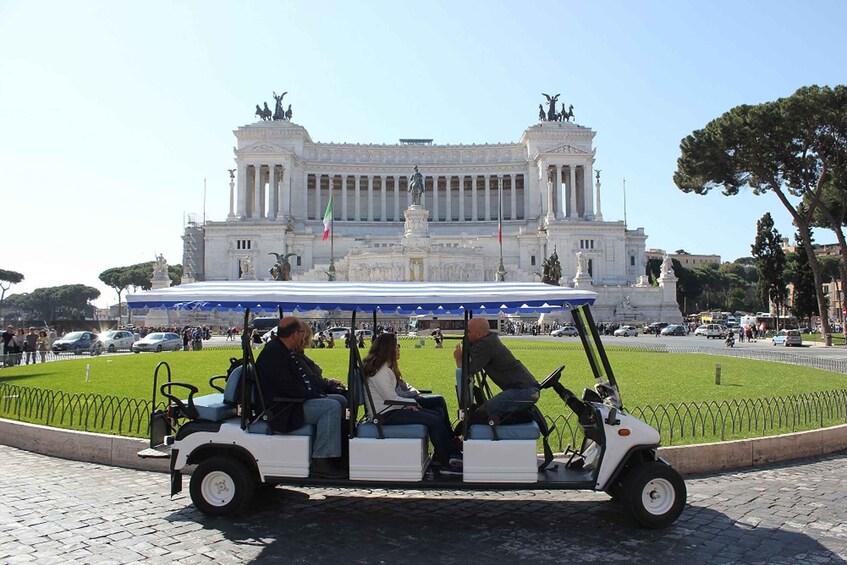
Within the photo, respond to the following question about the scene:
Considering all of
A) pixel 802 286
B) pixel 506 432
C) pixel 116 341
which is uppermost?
pixel 802 286

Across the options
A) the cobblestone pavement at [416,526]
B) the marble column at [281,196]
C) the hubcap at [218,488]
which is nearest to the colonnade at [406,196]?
the marble column at [281,196]

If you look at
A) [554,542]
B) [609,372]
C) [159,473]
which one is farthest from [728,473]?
[159,473]

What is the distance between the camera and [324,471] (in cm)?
844

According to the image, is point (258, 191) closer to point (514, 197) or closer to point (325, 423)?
point (514, 197)

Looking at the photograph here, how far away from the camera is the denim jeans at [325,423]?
8.38 meters

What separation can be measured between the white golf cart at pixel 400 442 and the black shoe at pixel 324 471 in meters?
0.09

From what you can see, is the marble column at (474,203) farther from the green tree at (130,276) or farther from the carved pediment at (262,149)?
the green tree at (130,276)

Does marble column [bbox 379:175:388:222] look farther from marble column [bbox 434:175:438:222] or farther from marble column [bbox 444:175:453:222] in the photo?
marble column [bbox 444:175:453:222]

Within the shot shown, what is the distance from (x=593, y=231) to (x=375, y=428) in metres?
84.4

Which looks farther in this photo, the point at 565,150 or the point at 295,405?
the point at 565,150

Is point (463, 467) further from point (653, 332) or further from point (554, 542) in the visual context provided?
point (653, 332)

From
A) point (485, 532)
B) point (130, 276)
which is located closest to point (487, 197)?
point (130, 276)

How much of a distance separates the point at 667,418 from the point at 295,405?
27.5ft

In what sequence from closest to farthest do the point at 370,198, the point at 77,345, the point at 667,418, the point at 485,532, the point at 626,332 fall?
the point at 485,532
the point at 667,418
the point at 77,345
the point at 626,332
the point at 370,198
